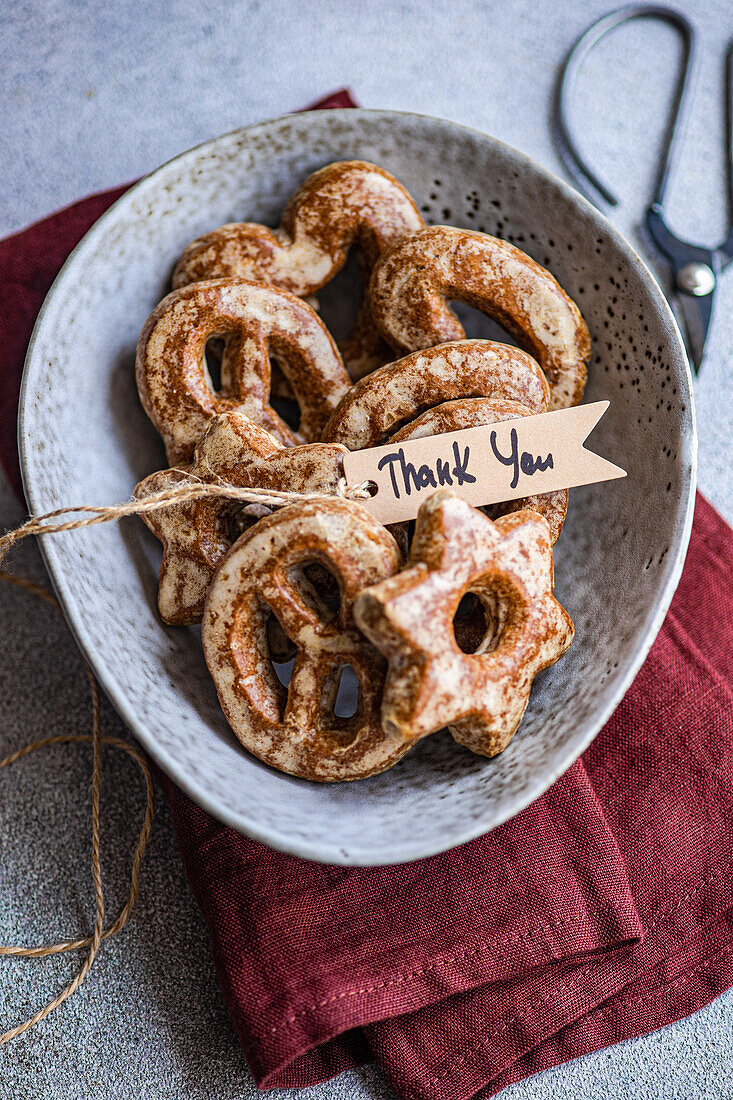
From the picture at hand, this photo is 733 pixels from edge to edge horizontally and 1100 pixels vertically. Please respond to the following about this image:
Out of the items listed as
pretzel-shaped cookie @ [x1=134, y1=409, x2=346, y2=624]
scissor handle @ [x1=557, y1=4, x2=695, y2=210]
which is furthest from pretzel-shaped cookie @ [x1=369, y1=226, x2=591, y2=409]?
scissor handle @ [x1=557, y1=4, x2=695, y2=210]

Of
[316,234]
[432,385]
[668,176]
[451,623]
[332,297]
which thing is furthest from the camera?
[668,176]

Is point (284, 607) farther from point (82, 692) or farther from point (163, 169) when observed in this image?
point (163, 169)

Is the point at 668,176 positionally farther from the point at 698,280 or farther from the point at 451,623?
the point at 451,623

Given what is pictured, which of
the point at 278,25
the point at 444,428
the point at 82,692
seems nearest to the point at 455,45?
the point at 278,25

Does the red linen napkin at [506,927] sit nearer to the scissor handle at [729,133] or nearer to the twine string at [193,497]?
the twine string at [193,497]

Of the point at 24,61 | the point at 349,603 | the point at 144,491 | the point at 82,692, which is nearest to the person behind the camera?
the point at 349,603

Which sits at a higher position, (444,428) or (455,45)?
(455,45)

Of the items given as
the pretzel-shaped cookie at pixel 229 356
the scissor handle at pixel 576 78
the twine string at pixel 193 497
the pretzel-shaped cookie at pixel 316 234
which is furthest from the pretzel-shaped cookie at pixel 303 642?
the scissor handle at pixel 576 78

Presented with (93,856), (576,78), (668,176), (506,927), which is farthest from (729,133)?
(93,856)
